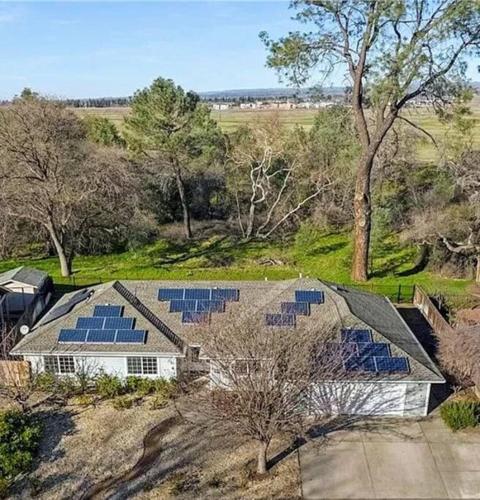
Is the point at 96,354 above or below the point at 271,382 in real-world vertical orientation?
below

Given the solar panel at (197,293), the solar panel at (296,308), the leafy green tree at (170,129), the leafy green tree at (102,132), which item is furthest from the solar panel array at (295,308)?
the leafy green tree at (102,132)

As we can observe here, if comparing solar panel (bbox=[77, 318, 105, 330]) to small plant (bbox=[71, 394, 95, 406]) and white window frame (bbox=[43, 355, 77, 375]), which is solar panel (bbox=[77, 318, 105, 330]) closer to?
white window frame (bbox=[43, 355, 77, 375])

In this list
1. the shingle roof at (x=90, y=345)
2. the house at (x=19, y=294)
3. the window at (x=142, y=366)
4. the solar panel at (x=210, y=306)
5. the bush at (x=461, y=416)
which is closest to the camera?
the bush at (x=461, y=416)

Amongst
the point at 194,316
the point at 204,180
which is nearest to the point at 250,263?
the point at 204,180

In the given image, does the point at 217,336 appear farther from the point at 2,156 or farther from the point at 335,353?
the point at 2,156

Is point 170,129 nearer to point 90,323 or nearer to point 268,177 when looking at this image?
point 268,177

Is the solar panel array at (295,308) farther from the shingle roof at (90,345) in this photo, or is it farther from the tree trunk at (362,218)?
the tree trunk at (362,218)

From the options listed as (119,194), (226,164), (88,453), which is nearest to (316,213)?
(226,164)
